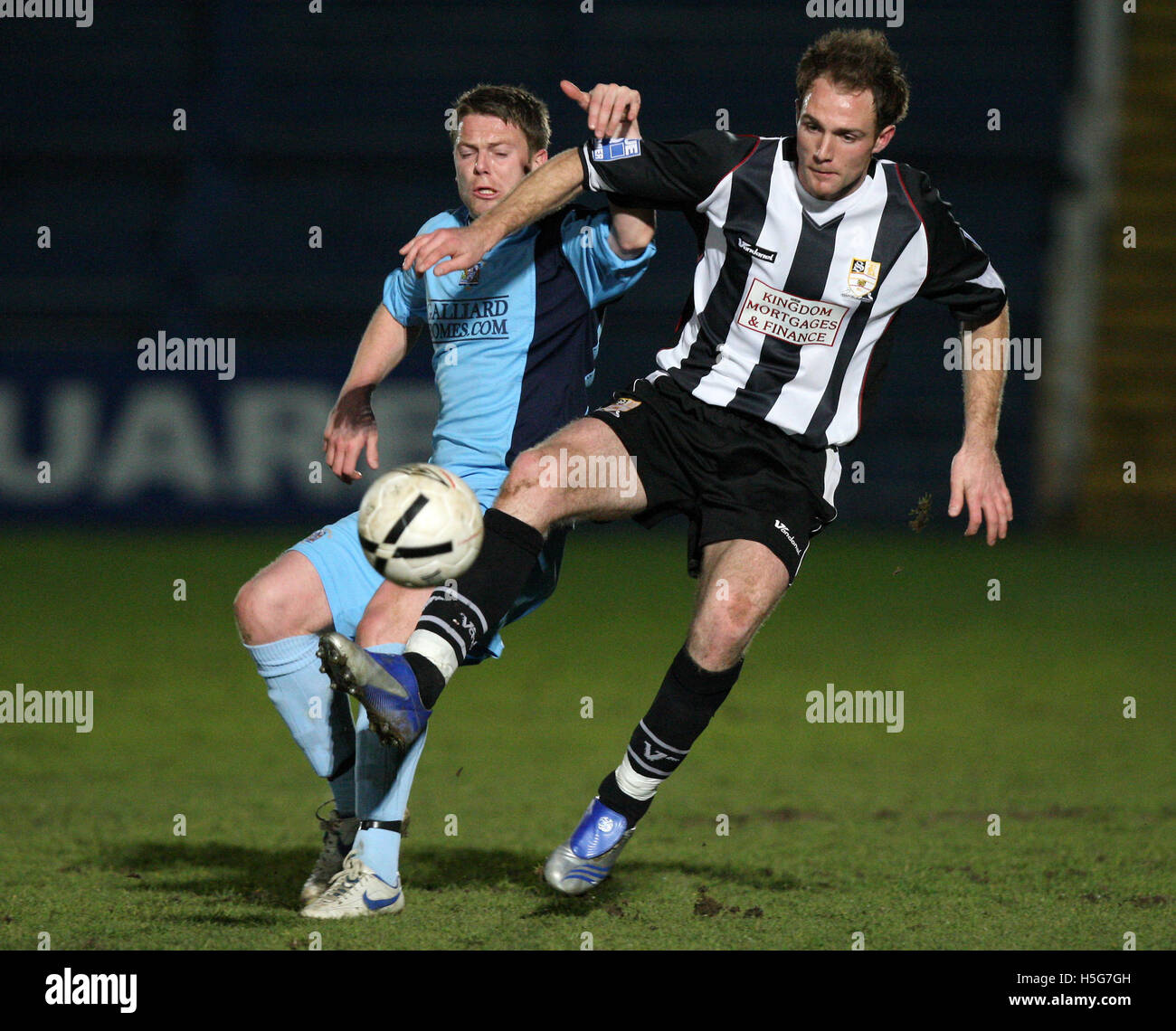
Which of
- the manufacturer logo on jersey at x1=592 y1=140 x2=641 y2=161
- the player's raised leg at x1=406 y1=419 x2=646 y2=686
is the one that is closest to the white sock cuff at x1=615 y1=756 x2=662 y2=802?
the player's raised leg at x1=406 y1=419 x2=646 y2=686

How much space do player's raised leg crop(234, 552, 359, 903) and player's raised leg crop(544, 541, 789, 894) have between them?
66 cm

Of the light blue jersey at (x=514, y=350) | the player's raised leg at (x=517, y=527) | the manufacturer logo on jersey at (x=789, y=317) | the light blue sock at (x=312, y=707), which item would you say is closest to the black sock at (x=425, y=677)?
the player's raised leg at (x=517, y=527)

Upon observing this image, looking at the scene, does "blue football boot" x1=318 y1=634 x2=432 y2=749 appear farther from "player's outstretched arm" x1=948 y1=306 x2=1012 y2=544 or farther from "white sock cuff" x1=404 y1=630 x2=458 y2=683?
"player's outstretched arm" x1=948 y1=306 x2=1012 y2=544

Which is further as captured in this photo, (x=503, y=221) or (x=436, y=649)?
(x=503, y=221)

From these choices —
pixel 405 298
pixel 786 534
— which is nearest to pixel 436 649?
pixel 786 534

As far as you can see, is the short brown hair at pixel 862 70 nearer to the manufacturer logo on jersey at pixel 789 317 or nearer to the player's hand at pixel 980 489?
the manufacturer logo on jersey at pixel 789 317

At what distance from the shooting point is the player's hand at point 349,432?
4590 millimetres

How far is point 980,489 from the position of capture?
4.25m

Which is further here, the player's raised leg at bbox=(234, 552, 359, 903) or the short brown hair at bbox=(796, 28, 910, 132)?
the player's raised leg at bbox=(234, 552, 359, 903)

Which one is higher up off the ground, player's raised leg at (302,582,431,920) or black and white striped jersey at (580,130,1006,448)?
black and white striped jersey at (580,130,1006,448)

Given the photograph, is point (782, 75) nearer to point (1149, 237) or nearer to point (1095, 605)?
point (1149, 237)

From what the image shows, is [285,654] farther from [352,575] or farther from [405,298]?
[405,298]

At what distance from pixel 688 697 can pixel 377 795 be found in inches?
33.1

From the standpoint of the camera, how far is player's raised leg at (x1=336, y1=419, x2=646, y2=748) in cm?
373
